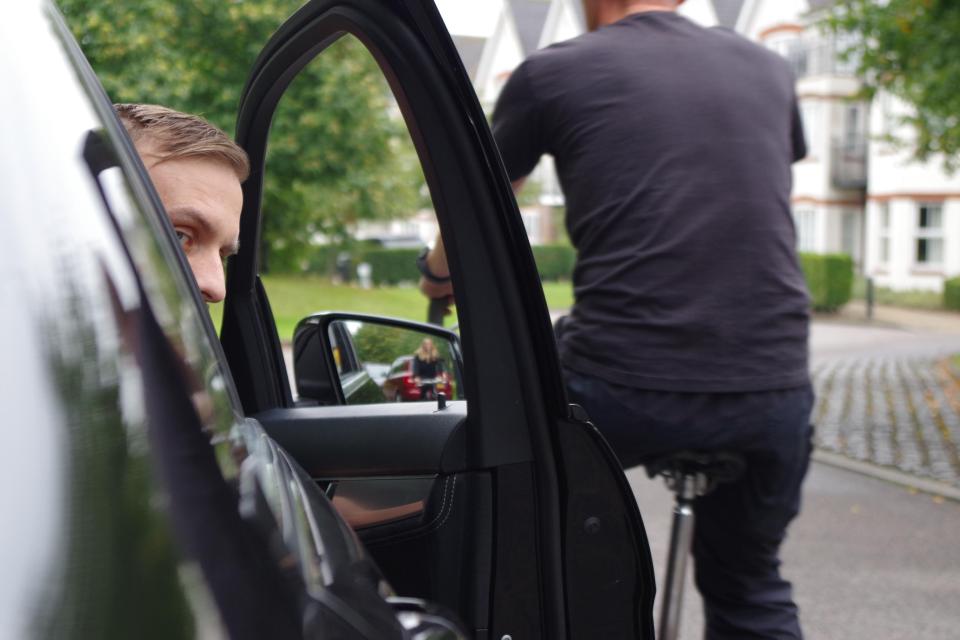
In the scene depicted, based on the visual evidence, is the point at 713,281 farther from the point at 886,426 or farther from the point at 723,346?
the point at 886,426

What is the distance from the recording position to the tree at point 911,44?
9.59 m

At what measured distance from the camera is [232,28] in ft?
6.48

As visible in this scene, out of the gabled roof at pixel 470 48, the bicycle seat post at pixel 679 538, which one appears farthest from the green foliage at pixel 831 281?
the gabled roof at pixel 470 48

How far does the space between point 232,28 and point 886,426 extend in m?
8.96

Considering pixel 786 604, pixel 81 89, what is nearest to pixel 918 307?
pixel 786 604

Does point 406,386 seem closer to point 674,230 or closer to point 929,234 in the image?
point 674,230

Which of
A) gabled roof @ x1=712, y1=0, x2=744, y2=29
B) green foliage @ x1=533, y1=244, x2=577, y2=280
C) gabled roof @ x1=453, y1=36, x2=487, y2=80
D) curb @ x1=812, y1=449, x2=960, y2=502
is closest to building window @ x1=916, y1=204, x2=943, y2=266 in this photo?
green foliage @ x1=533, y1=244, x2=577, y2=280

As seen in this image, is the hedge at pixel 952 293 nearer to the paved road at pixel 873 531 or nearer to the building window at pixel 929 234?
the building window at pixel 929 234

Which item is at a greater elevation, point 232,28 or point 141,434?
point 232,28

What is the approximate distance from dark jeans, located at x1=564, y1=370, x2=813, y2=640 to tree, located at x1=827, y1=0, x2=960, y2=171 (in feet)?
26.8

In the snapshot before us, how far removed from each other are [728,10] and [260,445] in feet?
147

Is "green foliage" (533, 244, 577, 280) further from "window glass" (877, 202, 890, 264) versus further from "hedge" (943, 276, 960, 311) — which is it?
"hedge" (943, 276, 960, 311)

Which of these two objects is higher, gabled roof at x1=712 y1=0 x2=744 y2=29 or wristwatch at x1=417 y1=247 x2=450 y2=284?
gabled roof at x1=712 y1=0 x2=744 y2=29

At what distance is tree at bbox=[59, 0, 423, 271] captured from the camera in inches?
66.7
